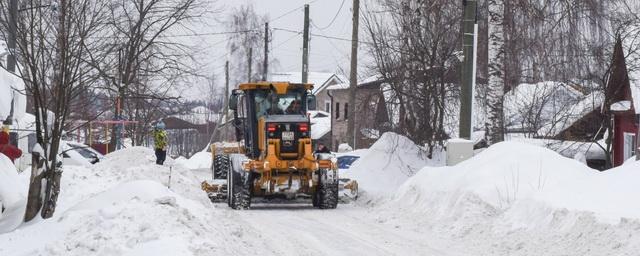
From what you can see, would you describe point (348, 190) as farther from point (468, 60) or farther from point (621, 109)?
point (621, 109)

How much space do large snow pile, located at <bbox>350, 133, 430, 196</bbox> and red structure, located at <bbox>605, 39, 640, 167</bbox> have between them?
6.07 meters

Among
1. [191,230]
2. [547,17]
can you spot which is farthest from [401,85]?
[191,230]

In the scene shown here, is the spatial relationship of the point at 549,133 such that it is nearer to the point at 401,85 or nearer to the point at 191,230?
the point at 401,85

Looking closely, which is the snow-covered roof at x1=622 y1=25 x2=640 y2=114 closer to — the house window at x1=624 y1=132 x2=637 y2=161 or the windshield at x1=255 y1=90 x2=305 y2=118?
the house window at x1=624 y1=132 x2=637 y2=161

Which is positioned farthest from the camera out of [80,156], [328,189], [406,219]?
[80,156]

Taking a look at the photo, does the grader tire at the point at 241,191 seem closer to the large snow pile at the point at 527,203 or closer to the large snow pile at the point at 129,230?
the large snow pile at the point at 527,203

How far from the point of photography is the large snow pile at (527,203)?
11258mm

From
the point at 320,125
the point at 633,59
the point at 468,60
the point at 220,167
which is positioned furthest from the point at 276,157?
the point at 320,125

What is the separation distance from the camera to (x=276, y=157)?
1962cm

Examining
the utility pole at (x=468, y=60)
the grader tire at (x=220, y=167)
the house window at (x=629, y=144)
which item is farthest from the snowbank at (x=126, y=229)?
the house window at (x=629, y=144)

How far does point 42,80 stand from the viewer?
1291 centimetres

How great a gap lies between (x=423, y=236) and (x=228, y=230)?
323cm

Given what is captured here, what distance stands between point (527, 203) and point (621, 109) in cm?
1442

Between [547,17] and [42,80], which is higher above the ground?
[547,17]
